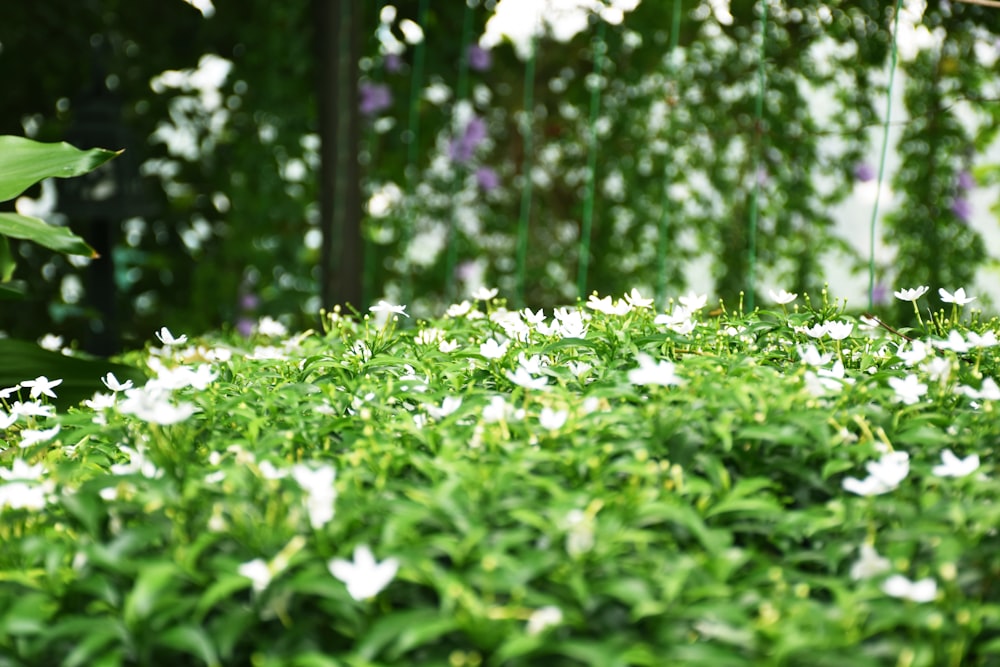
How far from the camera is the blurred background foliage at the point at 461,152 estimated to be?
365cm

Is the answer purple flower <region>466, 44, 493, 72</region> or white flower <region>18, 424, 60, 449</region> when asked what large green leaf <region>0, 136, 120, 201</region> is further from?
purple flower <region>466, 44, 493, 72</region>

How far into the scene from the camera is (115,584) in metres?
1.14

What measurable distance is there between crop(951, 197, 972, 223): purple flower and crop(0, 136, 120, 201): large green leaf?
8.54ft

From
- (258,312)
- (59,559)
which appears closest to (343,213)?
(258,312)

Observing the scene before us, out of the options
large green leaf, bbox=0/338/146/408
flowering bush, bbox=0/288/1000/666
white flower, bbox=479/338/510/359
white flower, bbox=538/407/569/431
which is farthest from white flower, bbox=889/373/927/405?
large green leaf, bbox=0/338/146/408

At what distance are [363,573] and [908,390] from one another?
0.73m

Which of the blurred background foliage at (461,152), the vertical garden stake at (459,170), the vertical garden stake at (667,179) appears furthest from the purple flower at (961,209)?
the vertical garden stake at (459,170)

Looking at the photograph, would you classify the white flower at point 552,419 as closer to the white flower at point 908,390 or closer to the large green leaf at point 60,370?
the white flower at point 908,390

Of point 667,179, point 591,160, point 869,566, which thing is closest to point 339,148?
point 591,160

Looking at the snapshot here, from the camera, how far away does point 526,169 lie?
12.5ft

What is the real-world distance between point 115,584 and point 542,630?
0.45m

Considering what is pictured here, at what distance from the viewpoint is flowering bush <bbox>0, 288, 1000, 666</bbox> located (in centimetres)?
104

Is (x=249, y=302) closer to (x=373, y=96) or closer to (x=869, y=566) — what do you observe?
(x=373, y=96)

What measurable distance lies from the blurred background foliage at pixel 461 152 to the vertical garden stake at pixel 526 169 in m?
0.03
